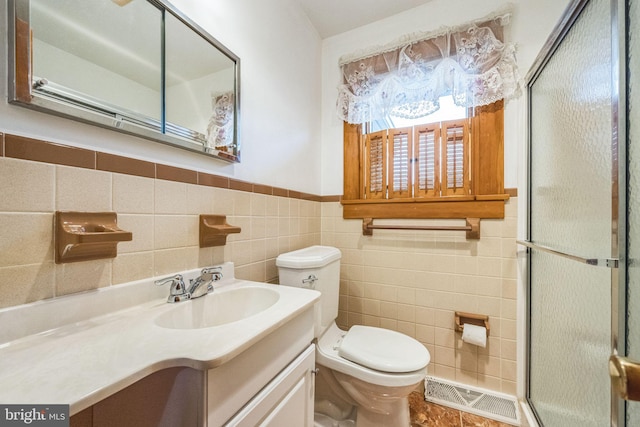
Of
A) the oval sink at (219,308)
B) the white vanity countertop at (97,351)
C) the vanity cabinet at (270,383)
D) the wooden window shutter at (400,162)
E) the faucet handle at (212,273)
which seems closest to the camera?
the white vanity countertop at (97,351)

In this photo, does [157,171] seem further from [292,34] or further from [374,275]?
[374,275]

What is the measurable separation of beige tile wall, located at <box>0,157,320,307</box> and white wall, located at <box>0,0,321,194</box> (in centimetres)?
9

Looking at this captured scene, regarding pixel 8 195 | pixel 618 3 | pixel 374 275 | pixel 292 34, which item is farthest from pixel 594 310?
pixel 292 34

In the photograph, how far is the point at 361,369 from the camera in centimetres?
109

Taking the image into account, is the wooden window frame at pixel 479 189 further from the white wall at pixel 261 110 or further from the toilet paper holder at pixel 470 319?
Answer: the white wall at pixel 261 110

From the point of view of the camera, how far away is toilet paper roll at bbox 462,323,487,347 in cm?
138

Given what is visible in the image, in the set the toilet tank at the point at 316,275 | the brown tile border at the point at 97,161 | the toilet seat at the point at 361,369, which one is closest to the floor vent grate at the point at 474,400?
the toilet seat at the point at 361,369

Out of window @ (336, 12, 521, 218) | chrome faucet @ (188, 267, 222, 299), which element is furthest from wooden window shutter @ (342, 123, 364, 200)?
chrome faucet @ (188, 267, 222, 299)

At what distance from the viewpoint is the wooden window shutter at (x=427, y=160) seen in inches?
62.2

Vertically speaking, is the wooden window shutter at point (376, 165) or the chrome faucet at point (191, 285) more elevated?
the wooden window shutter at point (376, 165)

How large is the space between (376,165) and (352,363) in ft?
3.94

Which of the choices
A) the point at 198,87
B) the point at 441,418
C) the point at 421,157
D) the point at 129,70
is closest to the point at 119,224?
the point at 129,70

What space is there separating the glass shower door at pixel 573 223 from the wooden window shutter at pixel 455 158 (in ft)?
0.99

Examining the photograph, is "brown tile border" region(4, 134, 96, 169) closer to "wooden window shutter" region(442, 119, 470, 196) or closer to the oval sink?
the oval sink
